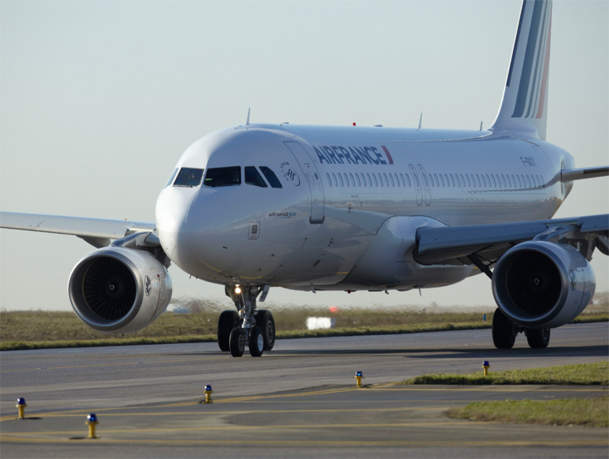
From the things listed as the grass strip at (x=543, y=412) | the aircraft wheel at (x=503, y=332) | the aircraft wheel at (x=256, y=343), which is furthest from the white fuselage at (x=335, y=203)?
the grass strip at (x=543, y=412)

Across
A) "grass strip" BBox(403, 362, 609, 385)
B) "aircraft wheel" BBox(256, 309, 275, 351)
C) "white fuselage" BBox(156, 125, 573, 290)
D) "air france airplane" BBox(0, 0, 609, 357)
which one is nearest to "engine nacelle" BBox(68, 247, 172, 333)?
"air france airplane" BBox(0, 0, 609, 357)

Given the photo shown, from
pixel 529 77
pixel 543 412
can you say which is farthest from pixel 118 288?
pixel 529 77

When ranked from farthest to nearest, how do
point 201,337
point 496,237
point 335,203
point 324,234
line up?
point 201,337 → point 496,237 → point 335,203 → point 324,234

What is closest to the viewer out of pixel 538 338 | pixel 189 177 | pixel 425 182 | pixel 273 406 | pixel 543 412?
pixel 543 412

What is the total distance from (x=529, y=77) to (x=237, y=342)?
1806 centimetres

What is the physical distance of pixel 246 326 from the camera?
23.7 meters

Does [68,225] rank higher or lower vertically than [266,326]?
higher

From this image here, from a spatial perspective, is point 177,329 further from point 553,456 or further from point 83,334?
point 553,456

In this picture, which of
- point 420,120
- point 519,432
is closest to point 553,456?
point 519,432

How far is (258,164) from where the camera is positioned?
22.8 m

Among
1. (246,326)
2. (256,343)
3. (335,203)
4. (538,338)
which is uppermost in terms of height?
(335,203)

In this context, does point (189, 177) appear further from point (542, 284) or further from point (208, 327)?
point (208, 327)

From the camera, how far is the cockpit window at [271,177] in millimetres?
22797

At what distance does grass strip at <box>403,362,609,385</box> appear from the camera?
15984mm
